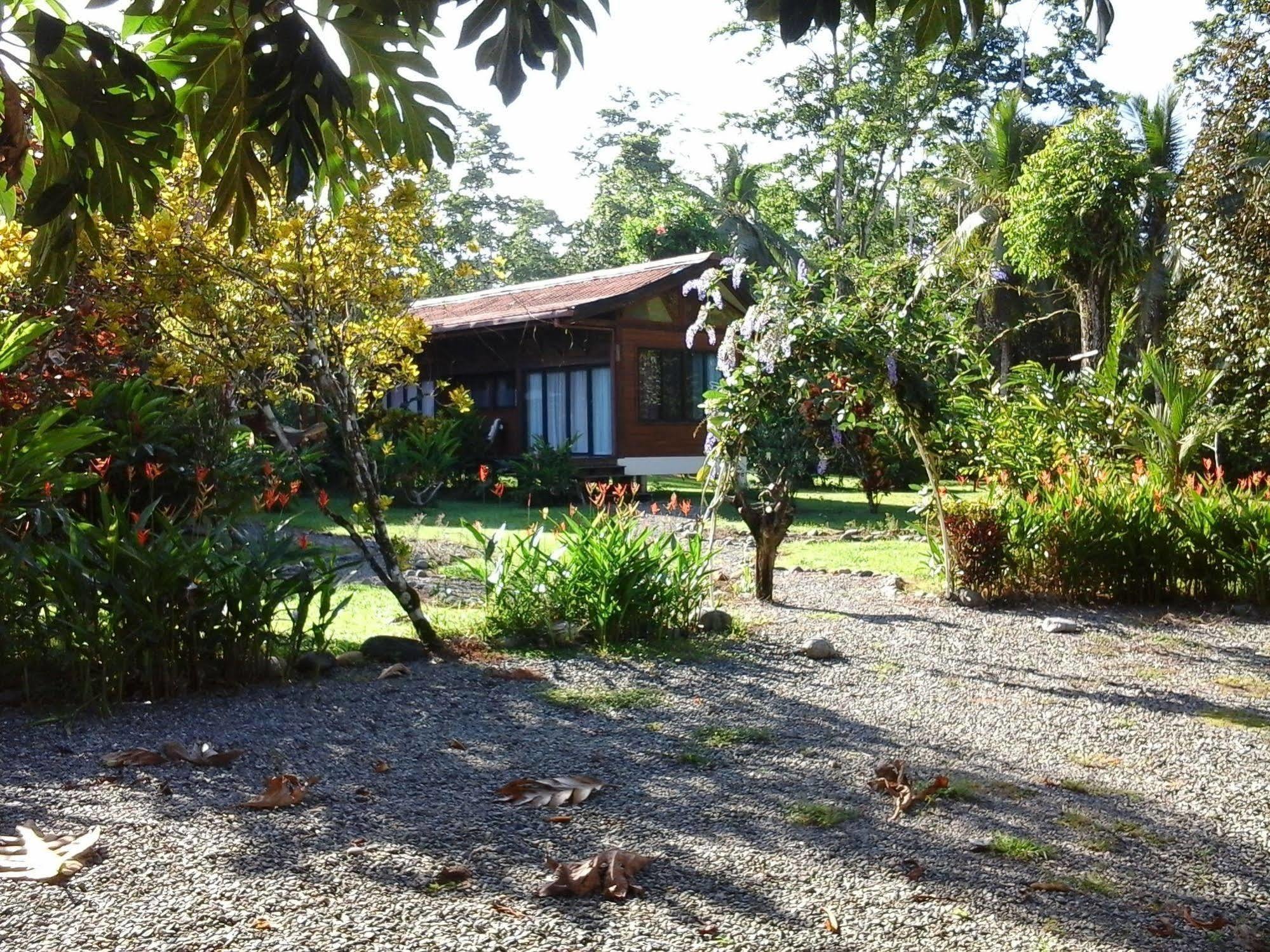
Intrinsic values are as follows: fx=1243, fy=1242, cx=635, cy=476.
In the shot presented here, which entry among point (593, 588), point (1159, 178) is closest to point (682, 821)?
point (593, 588)

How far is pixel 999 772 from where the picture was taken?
15.5ft

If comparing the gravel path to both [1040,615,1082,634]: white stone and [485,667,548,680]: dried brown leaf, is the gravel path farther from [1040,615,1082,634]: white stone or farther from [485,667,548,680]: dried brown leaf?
[1040,615,1082,634]: white stone

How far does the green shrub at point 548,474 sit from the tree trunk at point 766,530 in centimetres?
1005

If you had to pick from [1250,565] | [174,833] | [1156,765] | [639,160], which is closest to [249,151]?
[174,833]

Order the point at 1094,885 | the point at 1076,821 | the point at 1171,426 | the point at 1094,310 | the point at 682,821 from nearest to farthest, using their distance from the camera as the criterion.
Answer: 1. the point at 1094,885
2. the point at 682,821
3. the point at 1076,821
4. the point at 1171,426
5. the point at 1094,310

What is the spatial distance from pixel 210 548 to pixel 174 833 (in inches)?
94.1

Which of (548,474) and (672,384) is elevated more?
(672,384)

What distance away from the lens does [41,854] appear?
3566 mm

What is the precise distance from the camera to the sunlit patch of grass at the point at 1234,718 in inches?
221

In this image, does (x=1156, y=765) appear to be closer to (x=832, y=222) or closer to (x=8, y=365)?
(x=8, y=365)

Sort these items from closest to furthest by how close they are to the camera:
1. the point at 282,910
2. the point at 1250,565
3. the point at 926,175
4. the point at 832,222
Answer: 1. the point at 282,910
2. the point at 1250,565
3. the point at 926,175
4. the point at 832,222

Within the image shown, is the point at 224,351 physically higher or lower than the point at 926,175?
lower

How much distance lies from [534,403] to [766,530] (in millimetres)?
14001

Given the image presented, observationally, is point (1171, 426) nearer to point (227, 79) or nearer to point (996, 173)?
point (227, 79)
